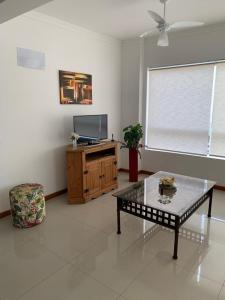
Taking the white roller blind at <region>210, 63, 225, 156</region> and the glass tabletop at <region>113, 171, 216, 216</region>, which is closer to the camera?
the glass tabletop at <region>113, 171, 216, 216</region>

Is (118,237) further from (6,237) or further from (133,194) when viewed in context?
(6,237)

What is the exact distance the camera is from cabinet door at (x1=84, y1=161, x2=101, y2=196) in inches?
132

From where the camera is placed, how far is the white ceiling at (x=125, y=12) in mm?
2668

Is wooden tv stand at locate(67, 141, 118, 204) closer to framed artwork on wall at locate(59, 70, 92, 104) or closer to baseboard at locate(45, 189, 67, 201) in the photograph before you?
baseboard at locate(45, 189, 67, 201)

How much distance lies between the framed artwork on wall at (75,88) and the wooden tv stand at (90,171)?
790mm

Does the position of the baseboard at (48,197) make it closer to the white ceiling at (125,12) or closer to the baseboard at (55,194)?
the baseboard at (55,194)

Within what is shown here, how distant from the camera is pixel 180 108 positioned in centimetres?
400

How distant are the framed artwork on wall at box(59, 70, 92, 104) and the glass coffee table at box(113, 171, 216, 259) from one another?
5.79 feet

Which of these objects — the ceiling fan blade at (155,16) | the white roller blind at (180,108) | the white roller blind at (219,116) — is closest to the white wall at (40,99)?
the white roller blind at (180,108)

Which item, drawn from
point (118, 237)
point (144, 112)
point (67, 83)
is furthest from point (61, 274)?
point (144, 112)

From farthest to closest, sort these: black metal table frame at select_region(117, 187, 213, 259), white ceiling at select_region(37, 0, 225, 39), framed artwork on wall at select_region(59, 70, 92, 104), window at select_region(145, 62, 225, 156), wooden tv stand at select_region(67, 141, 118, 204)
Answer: window at select_region(145, 62, 225, 156), framed artwork on wall at select_region(59, 70, 92, 104), wooden tv stand at select_region(67, 141, 118, 204), white ceiling at select_region(37, 0, 225, 39), black metal table frame at select_region(117, 187, 213, 259)

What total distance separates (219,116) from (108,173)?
205 centimetres

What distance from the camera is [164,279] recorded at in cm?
188

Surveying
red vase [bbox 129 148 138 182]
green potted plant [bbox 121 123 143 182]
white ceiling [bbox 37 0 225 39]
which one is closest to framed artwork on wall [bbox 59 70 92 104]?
white ceiling [bbox 37 0 225 39]
